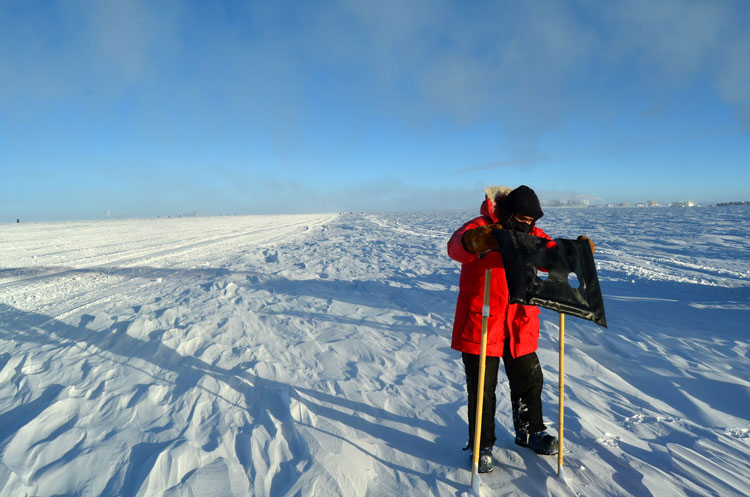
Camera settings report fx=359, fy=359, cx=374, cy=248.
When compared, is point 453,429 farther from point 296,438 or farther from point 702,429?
point 702,429

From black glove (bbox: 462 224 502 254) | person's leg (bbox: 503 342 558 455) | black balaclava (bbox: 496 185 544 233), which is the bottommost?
person's leg (bbox: 503 342 558 455)

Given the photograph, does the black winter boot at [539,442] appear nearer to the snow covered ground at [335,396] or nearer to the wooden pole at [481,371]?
the snow covered ground at [335,396]

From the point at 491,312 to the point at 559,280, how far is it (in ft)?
1.31

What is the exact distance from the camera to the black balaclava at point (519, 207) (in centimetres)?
200

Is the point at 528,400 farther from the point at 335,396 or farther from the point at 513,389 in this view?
the point at 335,396

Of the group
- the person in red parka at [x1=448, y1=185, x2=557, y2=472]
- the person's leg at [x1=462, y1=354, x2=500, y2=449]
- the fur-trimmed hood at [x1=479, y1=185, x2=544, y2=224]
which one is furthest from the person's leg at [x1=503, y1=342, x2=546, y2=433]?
the fur-trimmed hood at [x1=479, y1=185, x2=544, y2=224]

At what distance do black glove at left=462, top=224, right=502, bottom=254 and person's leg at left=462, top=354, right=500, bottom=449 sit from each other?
69cm

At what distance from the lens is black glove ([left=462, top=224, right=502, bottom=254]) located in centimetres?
185

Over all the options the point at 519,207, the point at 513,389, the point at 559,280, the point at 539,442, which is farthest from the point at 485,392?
the point at 519,207

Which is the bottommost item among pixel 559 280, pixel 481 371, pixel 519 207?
pixel 481 371

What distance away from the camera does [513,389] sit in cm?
229

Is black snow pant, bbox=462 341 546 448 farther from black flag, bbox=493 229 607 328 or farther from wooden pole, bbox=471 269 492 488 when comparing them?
black flag, bbox=493 229 607 328

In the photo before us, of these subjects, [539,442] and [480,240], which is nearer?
[480,240]

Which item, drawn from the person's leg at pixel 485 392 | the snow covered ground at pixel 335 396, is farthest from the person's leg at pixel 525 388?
the snow covered ground at pixel 335 396
